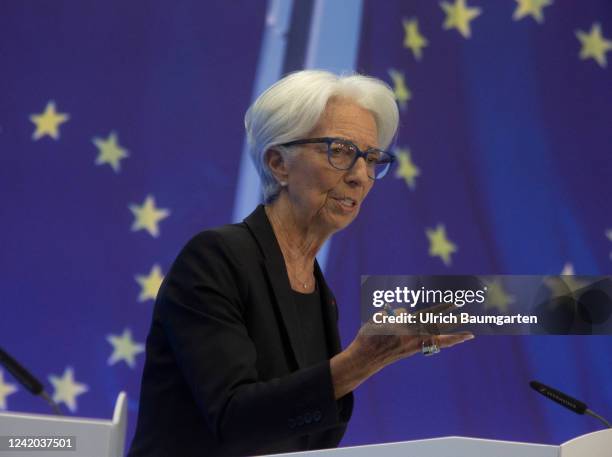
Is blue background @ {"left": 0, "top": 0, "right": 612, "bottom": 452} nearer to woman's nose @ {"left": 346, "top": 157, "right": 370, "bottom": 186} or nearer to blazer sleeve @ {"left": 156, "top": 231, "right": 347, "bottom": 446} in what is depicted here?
woman's nose @ {"left": 346, "top": 157, "right": 370, "bottom": 186}

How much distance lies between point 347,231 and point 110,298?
2.63 ft

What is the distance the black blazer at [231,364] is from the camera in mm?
1197

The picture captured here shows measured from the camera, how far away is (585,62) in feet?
9.59

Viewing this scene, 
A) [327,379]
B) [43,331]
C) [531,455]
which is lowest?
[531,455]

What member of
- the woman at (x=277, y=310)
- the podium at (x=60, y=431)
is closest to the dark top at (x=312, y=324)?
the woman at (x=277, y=310)

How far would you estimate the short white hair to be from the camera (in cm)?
152

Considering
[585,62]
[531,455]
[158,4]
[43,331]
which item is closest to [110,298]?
[43,331]

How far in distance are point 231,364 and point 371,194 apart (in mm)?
1651

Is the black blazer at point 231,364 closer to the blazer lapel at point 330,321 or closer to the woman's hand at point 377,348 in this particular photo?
the woman's hand at point 377,348

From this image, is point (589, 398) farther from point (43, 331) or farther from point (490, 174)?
point (43, 331)

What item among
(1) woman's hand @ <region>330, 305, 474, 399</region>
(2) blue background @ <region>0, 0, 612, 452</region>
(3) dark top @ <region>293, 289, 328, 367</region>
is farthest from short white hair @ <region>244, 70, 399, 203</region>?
(2) blue background @ <region>0, 0, 612, 452</region>

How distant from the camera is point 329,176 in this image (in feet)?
5.06

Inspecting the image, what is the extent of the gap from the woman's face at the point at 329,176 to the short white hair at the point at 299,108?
0.02 m

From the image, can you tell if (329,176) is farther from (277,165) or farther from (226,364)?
(226,364)
